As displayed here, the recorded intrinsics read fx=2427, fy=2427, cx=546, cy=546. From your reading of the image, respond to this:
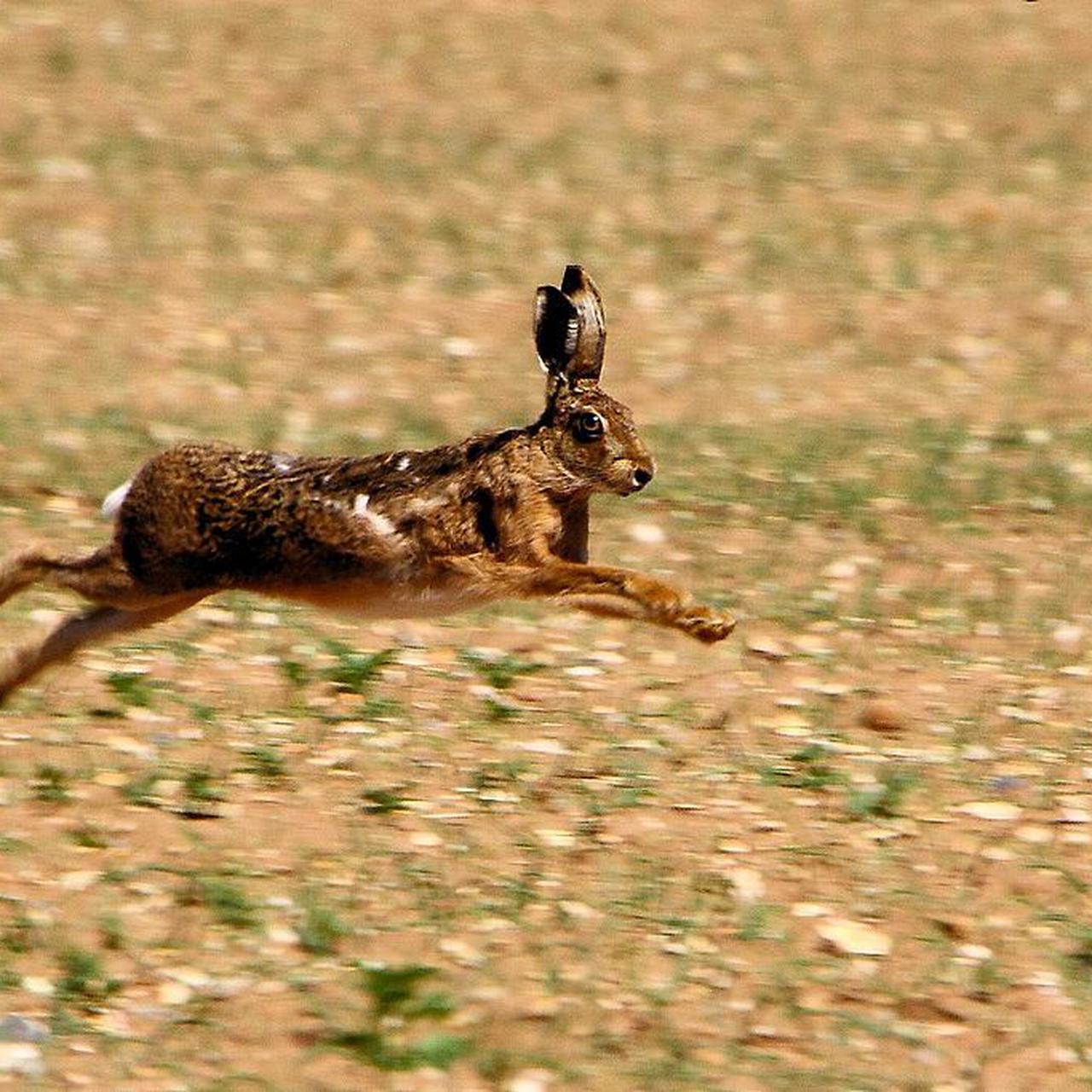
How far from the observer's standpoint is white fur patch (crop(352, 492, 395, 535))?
284 inches

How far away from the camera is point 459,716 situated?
25.6ft

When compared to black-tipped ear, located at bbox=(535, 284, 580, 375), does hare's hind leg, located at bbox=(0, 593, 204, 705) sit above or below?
below

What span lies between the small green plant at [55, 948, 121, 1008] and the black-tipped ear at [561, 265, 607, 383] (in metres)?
2.42

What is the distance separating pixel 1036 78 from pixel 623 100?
2.99m

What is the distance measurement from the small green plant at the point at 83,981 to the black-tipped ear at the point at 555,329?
2364 mm

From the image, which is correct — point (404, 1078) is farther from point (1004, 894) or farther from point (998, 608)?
point (998, 608)

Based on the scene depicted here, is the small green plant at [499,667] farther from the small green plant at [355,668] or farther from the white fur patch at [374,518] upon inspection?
the white fur patch at [374,518]

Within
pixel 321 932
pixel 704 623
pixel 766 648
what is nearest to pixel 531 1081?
pixel 321 932

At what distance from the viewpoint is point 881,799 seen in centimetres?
711

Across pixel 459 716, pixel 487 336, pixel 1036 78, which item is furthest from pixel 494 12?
pixel 459 716

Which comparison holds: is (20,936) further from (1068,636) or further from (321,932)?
(1068,636)

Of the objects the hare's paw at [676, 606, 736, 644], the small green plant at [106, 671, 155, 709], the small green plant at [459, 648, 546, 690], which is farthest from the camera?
the small green plant at [459, 648, 546, 690]

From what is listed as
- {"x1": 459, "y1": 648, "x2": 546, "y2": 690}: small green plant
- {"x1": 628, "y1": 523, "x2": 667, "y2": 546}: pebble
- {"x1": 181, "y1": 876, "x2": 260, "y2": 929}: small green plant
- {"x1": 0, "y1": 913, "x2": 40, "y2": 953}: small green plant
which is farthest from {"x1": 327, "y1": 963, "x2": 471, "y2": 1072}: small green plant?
{"x1": 628, "y1": 523, "x2": 667, "y2": 546}: pebble

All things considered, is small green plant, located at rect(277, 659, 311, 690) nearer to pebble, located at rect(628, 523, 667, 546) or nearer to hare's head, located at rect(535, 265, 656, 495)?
hare's head, located at rect(535, 265, 656, 495)
